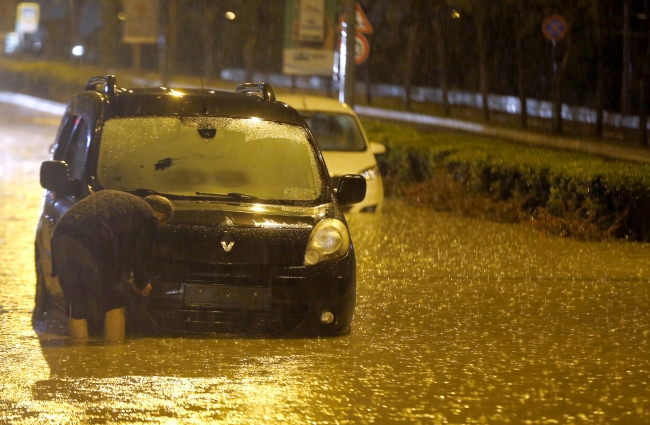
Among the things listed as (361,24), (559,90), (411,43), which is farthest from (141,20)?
(411,43)

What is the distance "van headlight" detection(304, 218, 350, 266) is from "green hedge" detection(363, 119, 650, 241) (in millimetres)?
6354

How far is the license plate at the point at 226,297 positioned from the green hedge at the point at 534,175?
6.86 m

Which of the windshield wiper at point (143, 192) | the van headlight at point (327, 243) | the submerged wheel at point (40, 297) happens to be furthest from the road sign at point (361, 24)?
the van headlight at point (327, 243)

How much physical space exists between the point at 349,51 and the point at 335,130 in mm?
3805

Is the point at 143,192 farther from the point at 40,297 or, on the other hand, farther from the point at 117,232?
the point at 40,297

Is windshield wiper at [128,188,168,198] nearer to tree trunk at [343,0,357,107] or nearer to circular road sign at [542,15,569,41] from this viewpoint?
tree trunk at [343,0,357,107]

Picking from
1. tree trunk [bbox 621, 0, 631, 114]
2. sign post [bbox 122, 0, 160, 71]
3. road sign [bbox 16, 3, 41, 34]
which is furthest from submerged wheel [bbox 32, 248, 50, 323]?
road sign [bbox 16, 3, 41, 34]

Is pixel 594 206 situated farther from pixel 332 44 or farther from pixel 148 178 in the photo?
pixel 332 44

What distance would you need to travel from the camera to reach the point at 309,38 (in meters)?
20.7

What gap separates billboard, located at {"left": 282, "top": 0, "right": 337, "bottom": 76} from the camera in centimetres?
2061

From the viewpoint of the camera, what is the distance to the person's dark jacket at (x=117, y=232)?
6879 mm

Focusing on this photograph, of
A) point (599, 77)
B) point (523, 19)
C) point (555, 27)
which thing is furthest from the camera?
point (523, 19)

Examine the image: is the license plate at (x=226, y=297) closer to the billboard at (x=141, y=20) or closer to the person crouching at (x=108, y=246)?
the person crouching at (x=108, y=246)

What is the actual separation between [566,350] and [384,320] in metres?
1.46
